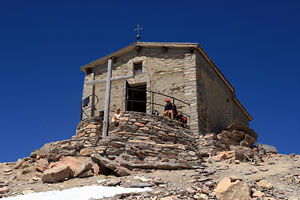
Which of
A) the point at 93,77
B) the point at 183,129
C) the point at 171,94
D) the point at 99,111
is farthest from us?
the point at 93,77

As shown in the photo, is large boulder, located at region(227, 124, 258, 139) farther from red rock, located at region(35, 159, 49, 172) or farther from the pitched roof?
red rock, located at region(35, 159, 49, 172)

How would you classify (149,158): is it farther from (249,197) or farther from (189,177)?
(249,197)

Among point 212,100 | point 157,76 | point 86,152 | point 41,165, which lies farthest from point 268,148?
→ point 41,165

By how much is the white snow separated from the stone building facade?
651 centimetres

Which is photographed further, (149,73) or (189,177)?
(149,73)

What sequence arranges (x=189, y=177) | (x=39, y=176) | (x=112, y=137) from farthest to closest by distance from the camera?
(x=112, y=137) < (x=39, y=176) < (x=189, y=177)

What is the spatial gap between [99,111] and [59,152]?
5443 mm

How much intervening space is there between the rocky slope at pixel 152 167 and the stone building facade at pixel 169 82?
1.84 metres

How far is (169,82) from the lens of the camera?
15594 millimetres

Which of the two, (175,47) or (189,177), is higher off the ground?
(175,47)

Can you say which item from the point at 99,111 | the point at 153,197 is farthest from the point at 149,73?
the point at 153,197

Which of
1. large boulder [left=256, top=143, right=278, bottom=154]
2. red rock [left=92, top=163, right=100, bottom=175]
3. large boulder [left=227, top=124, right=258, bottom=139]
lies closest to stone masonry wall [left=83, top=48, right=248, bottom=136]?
large boulder [left=227, top=124, right=258, bottom=139]

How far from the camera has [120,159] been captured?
10195 millimetres

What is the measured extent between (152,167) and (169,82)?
613cm
